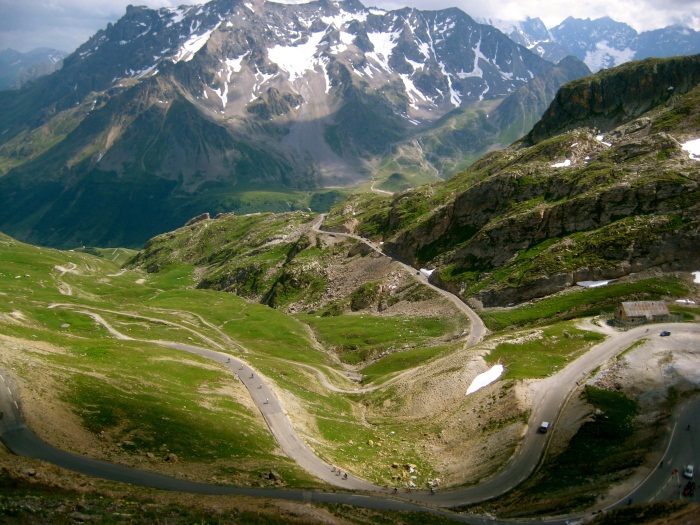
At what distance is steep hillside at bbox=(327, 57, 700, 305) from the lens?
107625 mm

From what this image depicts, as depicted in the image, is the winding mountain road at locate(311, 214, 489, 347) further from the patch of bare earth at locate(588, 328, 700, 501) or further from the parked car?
the parked car

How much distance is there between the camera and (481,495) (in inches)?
1984

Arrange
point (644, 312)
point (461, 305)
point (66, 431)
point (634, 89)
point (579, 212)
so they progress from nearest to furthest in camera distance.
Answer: point (66, 431) < point (644, 312) < point (579, 212) < point (461, 305) < point (634, 89)

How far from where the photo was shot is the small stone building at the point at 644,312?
84625 millimetres

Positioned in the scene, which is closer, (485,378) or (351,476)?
(351,476)

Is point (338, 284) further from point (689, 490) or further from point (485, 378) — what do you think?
point (689, 490)

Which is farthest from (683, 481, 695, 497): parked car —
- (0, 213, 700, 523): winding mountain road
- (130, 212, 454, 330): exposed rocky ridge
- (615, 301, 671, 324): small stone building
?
(130, 212, 454, 330): exposed rocky ridge

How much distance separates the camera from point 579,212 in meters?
122

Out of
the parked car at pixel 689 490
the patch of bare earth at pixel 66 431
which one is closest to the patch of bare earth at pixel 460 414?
the parked car at pixel 689 490

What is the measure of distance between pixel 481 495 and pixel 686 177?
96539mm

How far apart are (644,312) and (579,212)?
142 ft

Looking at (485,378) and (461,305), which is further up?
(485,378)

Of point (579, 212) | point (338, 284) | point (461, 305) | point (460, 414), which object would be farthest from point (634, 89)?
point (460, 414)

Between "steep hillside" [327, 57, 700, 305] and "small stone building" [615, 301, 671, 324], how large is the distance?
2014cm
